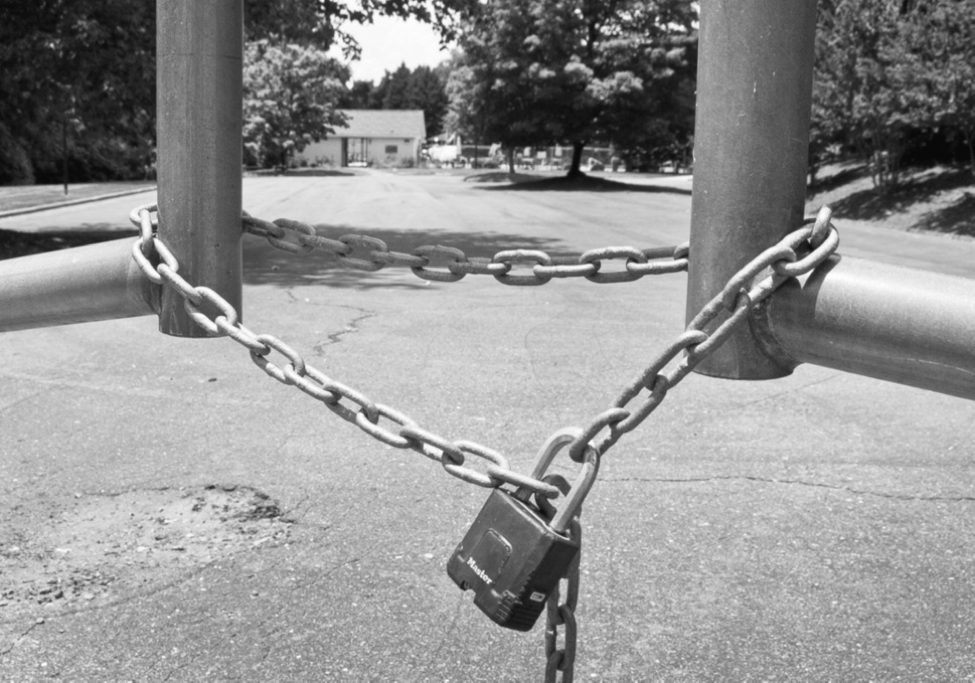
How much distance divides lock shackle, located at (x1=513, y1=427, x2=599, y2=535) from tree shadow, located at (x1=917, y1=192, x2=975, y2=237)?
22943mm

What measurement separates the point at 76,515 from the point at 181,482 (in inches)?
23.3

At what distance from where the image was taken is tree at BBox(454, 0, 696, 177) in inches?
1758

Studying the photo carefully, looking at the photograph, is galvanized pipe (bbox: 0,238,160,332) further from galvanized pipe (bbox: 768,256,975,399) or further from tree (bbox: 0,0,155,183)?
tree (bbox: 0,0,155,183)

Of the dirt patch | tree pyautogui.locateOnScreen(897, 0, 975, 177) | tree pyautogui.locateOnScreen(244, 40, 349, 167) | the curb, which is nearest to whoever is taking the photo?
the dirt patch

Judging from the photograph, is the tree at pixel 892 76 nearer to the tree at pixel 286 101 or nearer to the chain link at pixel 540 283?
the chain link at pixel 540 283

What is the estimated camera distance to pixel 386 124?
119062 millimetres

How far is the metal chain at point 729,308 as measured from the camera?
150cm

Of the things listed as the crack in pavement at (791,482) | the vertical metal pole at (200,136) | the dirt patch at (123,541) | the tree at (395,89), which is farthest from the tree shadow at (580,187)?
the tree at (395,89)

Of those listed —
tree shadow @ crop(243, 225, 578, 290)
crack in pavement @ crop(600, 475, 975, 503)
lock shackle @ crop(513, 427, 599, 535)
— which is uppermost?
lock shackle @ crop(513, 427, 599, 535)

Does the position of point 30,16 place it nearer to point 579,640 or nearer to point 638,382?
point 579,640

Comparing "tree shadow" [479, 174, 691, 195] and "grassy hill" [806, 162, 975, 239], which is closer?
"grassy hill" [806, 162, 975, 239]

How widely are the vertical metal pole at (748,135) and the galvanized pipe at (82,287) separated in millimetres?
1059

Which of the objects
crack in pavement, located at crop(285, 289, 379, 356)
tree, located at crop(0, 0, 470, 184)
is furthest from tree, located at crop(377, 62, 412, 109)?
crack in pavement, located at crop(285, 289, 379, 356)

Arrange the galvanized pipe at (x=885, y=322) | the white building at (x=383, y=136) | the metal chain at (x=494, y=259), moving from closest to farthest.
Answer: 1. the galvanized pipe at (x=885, y=322)
2. the metal chain at (x=494, y=259)
3. the white building at (x=383, y=136)
